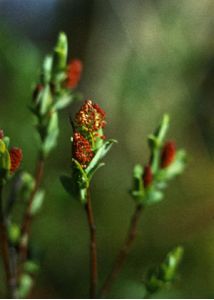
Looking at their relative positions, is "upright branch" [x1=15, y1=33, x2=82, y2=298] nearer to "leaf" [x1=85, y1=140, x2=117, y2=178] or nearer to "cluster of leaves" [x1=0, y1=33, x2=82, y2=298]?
"cluster of leaves" [x1=0, y1=33, x2=82, y2=298]

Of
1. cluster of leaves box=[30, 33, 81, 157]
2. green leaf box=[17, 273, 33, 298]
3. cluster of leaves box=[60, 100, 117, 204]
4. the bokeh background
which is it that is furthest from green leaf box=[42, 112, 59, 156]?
the bokeh background

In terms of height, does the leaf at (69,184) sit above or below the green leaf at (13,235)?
above

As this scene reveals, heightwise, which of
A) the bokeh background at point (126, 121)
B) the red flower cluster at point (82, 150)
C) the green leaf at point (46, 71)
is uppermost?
the green leaf at point (46, 71)

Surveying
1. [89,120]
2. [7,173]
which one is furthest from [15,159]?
[89,120]

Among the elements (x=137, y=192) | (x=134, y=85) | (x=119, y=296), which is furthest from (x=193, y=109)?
(x=137, y=192)

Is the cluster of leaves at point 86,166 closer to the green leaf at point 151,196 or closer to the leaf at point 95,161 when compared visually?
the leaf at point 95,161

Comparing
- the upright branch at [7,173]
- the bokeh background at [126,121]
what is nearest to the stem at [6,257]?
the upright branch at [7,173]

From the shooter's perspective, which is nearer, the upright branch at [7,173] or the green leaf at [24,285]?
the upright branch at [7,173]
